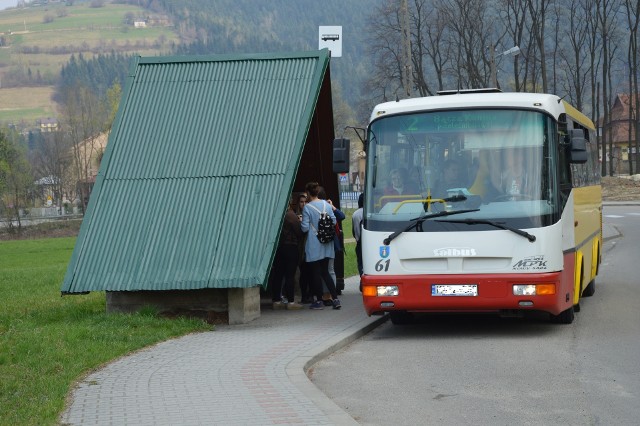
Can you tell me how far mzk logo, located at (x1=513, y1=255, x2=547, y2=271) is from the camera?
1345 cm

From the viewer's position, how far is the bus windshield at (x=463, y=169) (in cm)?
1372

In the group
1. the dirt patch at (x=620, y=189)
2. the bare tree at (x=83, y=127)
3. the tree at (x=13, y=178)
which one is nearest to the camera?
the dirt patch at (x=620, y=189)

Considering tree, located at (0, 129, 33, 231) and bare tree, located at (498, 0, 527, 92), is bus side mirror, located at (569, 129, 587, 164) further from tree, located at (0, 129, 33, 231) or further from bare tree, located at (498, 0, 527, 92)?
tree, located at (0, 129, 33, 231)

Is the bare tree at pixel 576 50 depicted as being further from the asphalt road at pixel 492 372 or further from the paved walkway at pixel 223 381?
the paved walkway at pixel 223 381

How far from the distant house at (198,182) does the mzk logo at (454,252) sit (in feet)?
7.58

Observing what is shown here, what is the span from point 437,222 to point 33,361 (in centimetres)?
480

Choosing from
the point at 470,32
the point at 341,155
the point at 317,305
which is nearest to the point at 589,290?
the point at 317,305

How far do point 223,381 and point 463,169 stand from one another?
4.79 m

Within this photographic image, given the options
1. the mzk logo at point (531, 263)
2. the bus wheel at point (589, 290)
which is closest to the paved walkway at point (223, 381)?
the mzk logo at point (531, 263)

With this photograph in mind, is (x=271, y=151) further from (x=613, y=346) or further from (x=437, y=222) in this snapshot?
(x=613, y=346)

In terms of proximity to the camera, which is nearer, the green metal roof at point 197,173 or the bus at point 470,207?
the bus at point 470,207

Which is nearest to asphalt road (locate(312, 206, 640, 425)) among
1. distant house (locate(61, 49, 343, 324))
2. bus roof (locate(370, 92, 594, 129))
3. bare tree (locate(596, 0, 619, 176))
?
distant house (locate(61, 49, 343, 324))

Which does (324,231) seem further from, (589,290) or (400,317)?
(589,290)

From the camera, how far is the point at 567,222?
14.4m
